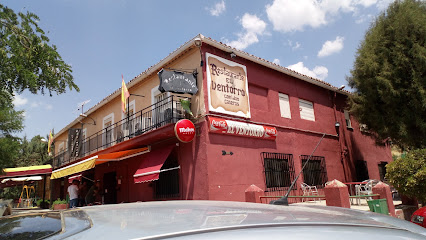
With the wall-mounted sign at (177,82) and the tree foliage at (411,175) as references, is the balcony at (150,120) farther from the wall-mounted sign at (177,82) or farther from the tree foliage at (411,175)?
the tree foliage at (411,175)

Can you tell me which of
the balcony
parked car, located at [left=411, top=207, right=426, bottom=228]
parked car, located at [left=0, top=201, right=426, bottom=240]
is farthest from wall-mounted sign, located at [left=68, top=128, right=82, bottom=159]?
parked car, located at [left=0, top=201, right=426, bottom=240]

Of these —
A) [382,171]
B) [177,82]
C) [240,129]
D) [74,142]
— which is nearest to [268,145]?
[240,129]

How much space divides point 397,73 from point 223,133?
7923mm

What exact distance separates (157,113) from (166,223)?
11.6 meters

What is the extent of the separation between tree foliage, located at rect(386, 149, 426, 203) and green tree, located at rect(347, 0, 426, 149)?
14.1ft

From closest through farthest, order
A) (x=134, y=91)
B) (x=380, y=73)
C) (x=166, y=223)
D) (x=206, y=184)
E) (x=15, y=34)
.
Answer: (x=166, y=223)
(x=15, y=34)
(x=206, y=184)
(x=380, y=73)
(x=134, y=91)

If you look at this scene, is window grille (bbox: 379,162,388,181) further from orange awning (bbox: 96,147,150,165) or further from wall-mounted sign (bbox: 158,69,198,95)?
orange awning (bbox: 96,147,150,165)

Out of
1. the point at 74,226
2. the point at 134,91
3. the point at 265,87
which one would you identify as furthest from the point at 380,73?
the point at 74,226

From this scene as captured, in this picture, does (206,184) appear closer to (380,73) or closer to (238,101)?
(238,101)

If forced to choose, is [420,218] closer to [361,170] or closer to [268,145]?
[268,145]

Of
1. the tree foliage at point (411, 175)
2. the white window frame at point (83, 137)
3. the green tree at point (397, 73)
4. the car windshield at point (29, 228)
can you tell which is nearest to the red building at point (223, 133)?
the white window frame at point (83, 137)

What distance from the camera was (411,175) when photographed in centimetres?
839

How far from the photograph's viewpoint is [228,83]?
11.9 m

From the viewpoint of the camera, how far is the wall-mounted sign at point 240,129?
35.1ft
